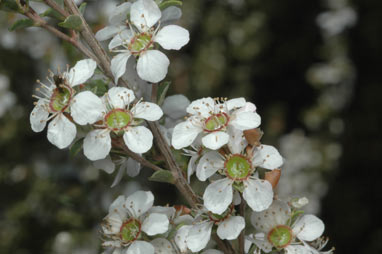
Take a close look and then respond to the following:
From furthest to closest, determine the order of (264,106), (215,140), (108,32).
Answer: (264,106), (108,32), (215,140)

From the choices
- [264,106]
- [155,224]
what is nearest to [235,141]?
[155,224]

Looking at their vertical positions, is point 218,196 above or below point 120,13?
below

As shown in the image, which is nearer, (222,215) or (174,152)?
(222,215)

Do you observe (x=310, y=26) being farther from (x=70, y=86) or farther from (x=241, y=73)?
(x=70, y=86)

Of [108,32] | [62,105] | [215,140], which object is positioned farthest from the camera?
[108,32]

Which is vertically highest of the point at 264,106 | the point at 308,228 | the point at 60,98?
the point at 60,98

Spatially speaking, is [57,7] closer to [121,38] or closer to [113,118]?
[121,38]

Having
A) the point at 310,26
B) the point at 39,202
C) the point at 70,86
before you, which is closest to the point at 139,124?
the point at 70,86
